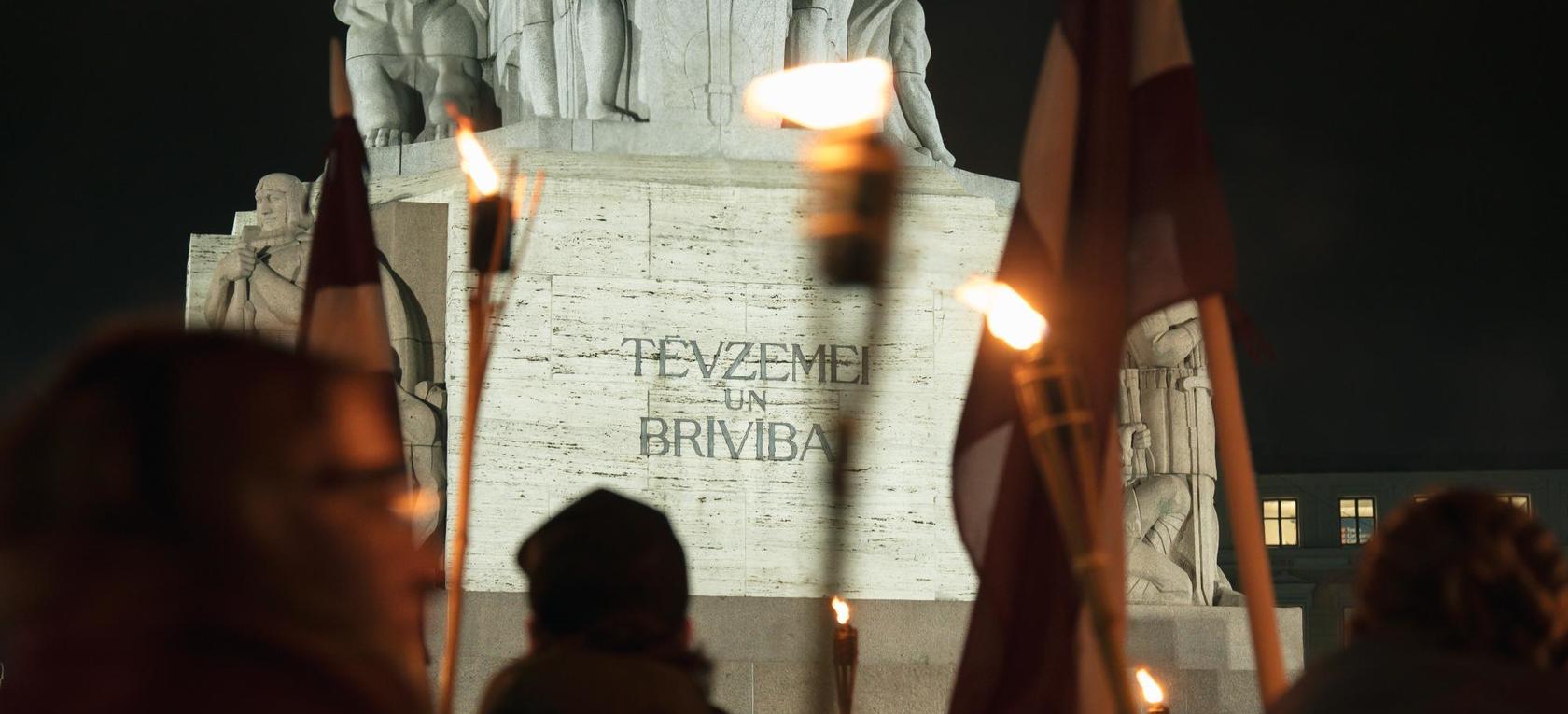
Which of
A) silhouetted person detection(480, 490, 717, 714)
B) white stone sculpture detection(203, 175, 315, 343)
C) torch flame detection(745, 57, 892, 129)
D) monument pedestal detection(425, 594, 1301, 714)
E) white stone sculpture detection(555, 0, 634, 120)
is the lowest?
monument pedestal detection(425, 594, 1301, 714)

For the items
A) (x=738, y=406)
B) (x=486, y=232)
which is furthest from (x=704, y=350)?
(x=486, y=232)

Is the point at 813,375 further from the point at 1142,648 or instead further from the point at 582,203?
the point at 1142,648

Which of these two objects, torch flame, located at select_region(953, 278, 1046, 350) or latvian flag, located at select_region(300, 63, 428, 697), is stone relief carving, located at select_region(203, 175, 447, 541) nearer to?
latvian flag, located at select_region(300, 63, 428, 697)

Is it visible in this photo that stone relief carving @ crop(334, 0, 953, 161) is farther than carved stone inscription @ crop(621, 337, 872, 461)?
Yes

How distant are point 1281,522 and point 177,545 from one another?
63003 millimetres

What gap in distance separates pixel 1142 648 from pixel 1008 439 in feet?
24.8

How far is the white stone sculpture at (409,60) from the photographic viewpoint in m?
12.7

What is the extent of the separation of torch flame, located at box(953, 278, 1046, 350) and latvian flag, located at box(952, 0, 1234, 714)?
531 millimetres

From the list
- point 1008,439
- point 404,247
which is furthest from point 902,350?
point 1008,439

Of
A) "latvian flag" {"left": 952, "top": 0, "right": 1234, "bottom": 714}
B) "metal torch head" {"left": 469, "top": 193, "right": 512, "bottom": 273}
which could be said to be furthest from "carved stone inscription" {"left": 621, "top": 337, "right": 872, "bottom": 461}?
"latvian flag" {"left": 952, "top": 0, "right": 1234, "bottom": 714}

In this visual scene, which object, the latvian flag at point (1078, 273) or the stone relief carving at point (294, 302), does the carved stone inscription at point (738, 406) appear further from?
the latvian flag at point (1078, 273)

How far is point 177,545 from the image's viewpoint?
160cm

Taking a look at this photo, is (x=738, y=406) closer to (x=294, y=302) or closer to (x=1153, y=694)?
(x=294, y=302)

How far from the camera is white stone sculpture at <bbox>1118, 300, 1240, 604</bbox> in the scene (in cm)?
1286
